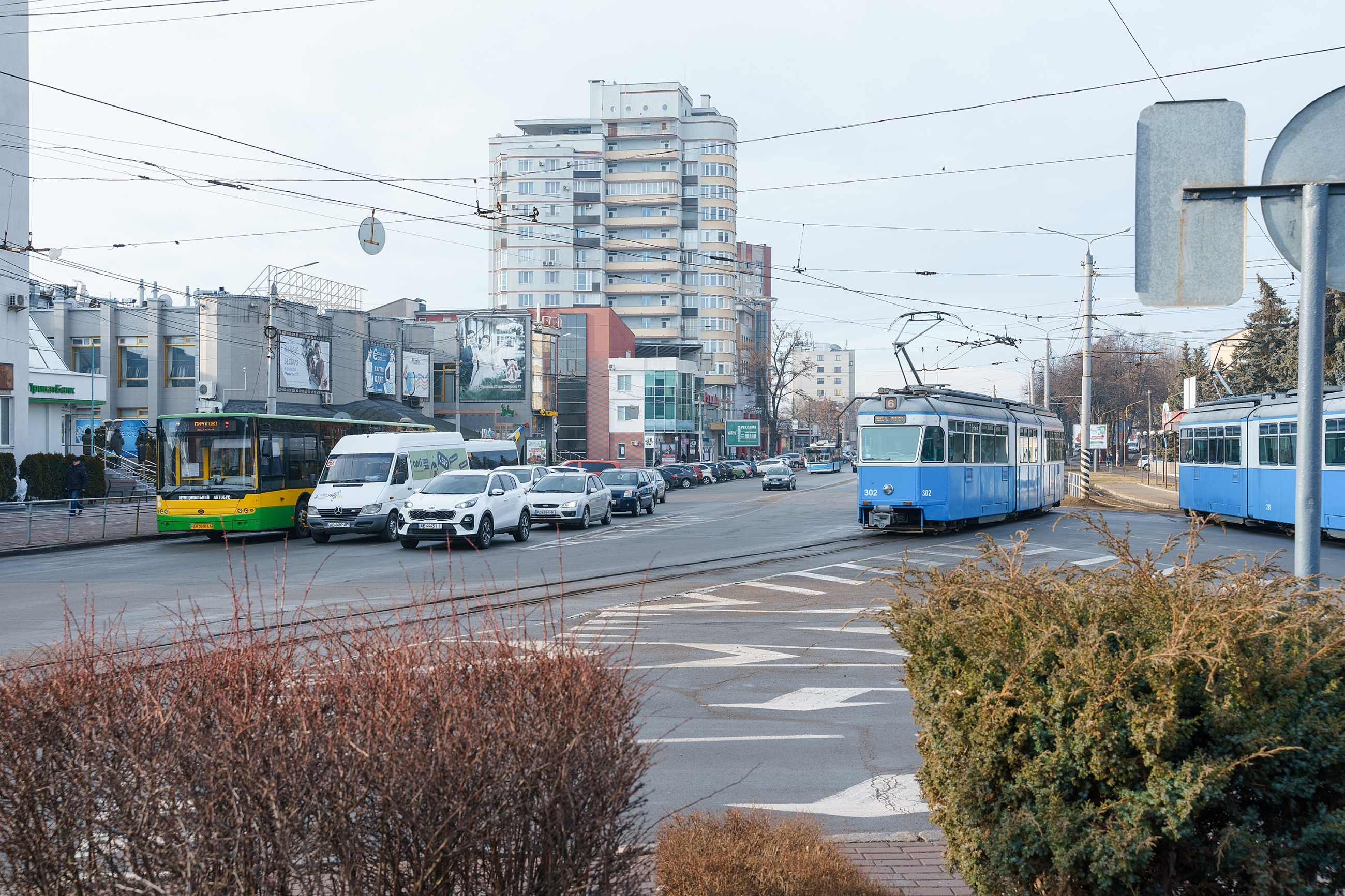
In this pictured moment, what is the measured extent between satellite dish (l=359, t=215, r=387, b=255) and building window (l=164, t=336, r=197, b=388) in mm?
37449

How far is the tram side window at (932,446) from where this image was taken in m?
25.7

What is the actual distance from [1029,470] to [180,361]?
44.9 metres

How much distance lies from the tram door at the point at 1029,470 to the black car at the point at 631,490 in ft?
40.5

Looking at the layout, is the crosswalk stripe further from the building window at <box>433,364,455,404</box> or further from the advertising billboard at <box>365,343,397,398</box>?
the building window at <box>433,364,455,404</box>

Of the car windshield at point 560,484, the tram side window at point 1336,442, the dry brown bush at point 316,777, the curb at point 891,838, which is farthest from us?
the car windshield at point 560,484

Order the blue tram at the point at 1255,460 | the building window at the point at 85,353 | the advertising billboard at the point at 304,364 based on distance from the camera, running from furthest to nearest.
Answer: the building window at the point at 85,353 → the advertising billboard at the point at 304,364 → the blue tram at the point at 1255,460

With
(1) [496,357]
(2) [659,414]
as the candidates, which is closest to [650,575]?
(1) [496,357]

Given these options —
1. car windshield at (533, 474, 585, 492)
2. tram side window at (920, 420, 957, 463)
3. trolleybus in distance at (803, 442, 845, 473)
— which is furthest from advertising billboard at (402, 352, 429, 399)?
tram side window at (920, 420, 957, 463)

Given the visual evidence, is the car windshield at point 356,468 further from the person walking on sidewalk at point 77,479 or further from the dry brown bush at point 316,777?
the dry brown bush at point 316,777

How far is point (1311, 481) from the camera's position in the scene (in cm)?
386

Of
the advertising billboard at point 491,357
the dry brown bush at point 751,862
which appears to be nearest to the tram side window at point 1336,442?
the dry brown bush at point 751,862

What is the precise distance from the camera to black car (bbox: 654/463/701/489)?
66.4m

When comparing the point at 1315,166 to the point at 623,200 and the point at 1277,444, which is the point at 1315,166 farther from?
the point at 623,200

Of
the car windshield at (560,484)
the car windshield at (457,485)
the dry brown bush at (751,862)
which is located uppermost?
the car windshield at (457,485)
